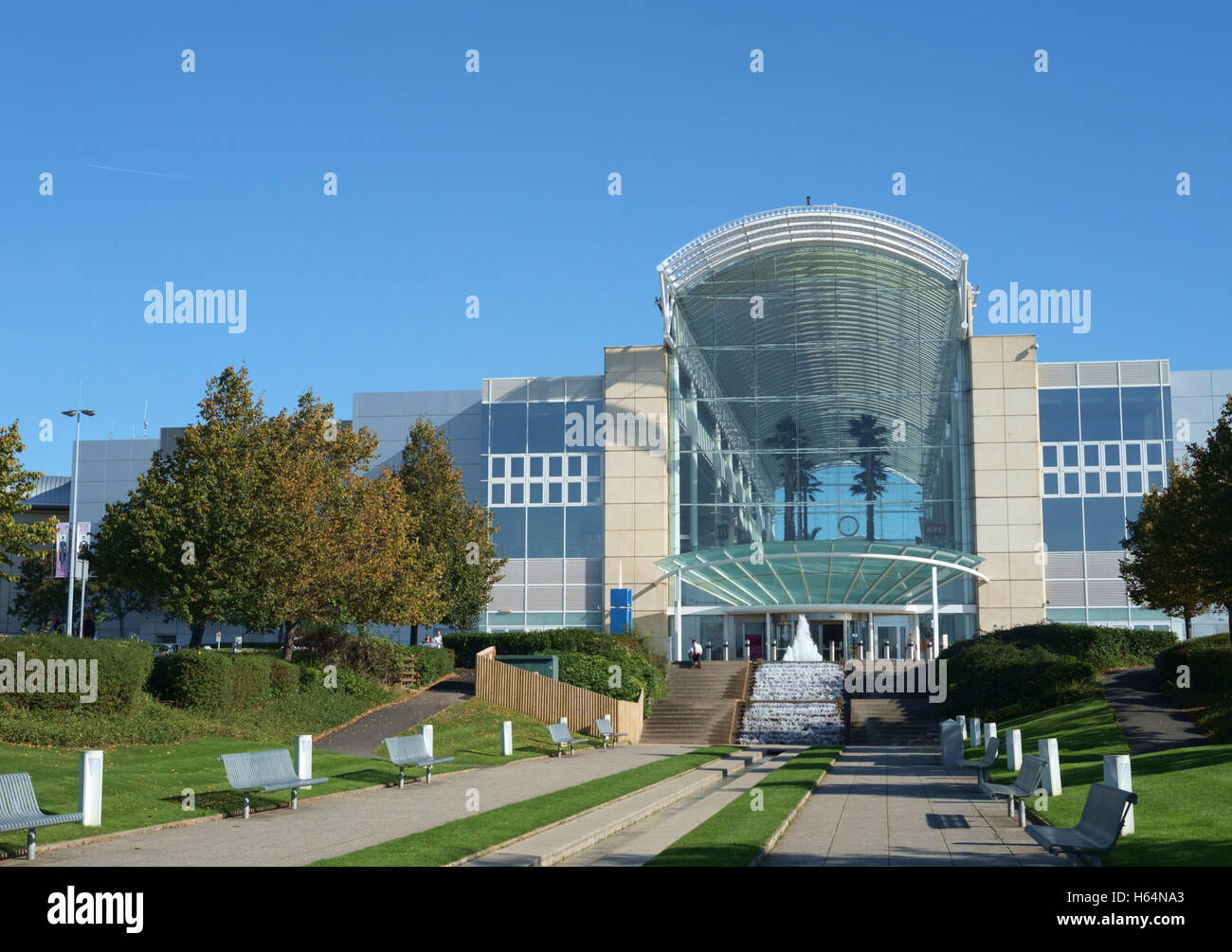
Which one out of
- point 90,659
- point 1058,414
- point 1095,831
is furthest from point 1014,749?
point 1058,414

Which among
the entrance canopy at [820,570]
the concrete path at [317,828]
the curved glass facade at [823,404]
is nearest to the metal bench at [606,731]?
the concrete path at [317,828]

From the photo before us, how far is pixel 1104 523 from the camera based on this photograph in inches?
2083

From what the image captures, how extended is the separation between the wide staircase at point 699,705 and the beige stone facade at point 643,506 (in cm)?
668

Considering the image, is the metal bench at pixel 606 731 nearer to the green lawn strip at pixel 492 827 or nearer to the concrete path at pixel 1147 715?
the green lawn strip at pixel 492 827

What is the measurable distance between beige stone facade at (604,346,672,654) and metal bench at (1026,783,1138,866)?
39.6 m

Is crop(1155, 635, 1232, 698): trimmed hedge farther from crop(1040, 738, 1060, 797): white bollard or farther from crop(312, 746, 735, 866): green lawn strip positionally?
crop(312, 746, 735, 866): green lawn strip

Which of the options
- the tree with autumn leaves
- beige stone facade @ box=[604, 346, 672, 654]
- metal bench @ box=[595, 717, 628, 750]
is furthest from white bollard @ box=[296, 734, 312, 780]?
beige stone facade @ box=[604, 346, 672, 654]

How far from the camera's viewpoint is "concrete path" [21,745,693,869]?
1195 cm

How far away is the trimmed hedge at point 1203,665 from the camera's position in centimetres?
2650

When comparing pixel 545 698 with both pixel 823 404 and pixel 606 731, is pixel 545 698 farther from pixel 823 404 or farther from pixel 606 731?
pixel 823 404
